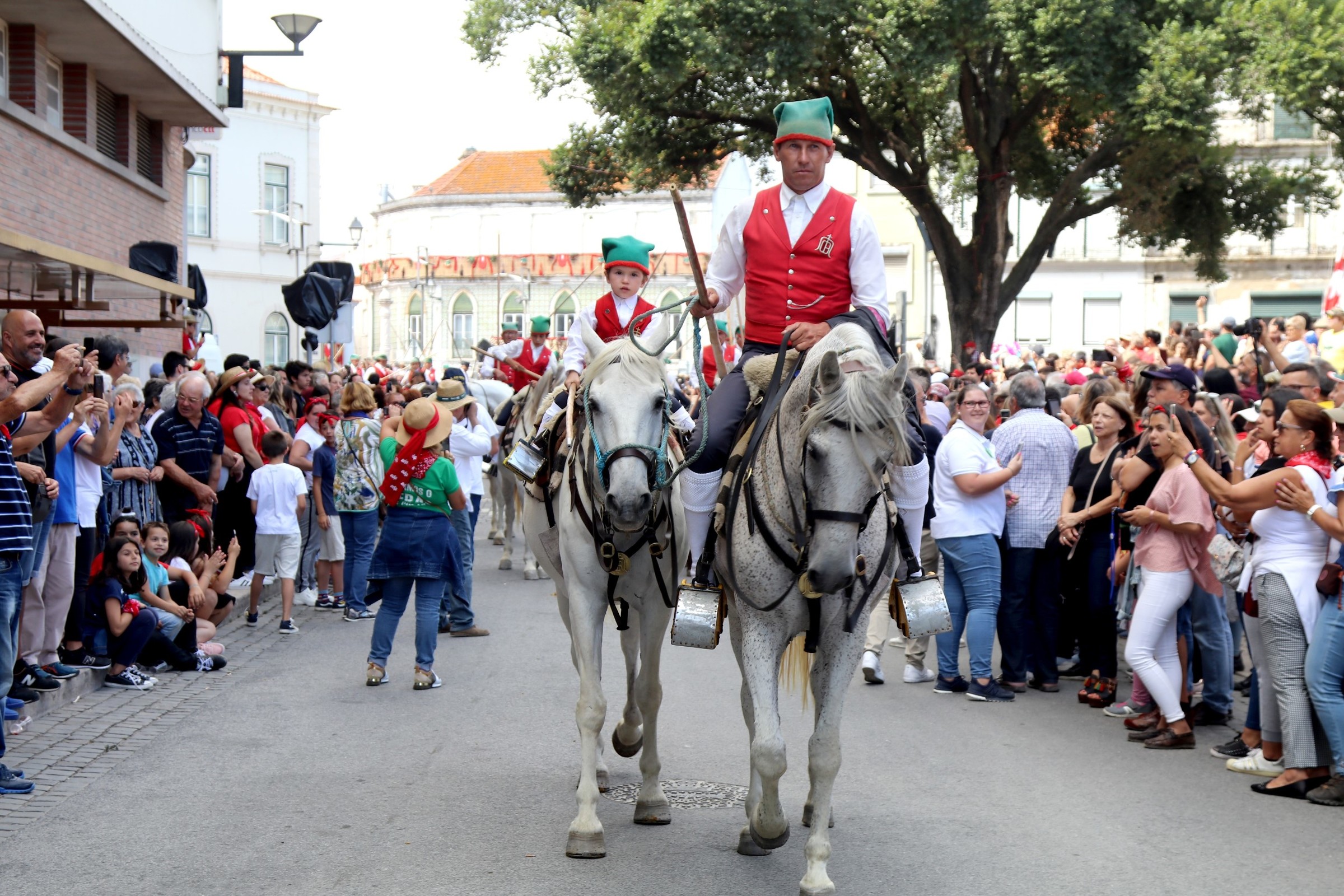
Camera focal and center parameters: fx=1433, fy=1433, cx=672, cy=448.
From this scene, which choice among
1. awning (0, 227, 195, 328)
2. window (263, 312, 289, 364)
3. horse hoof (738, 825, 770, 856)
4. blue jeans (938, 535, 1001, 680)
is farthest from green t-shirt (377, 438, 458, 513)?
window (263, 312, 289, 364)

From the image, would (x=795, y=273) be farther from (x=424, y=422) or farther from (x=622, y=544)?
(x=424, y=422)

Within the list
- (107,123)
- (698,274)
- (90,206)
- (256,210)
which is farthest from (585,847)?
(256,210)

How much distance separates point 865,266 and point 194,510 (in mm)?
7749

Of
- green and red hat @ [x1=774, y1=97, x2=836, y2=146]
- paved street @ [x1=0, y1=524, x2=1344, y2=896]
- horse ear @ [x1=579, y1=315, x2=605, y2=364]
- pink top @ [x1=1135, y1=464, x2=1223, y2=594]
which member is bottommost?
paved street @ [x1=0, y1=524, x2=1344, y2=896]

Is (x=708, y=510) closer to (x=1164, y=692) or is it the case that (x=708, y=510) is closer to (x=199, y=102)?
(x=1164, y=692)

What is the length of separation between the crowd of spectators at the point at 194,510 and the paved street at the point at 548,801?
0.49 m

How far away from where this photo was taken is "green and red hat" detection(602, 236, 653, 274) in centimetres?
831

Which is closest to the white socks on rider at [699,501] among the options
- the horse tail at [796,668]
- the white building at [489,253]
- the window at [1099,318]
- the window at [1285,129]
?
the horse tail at [796,668]

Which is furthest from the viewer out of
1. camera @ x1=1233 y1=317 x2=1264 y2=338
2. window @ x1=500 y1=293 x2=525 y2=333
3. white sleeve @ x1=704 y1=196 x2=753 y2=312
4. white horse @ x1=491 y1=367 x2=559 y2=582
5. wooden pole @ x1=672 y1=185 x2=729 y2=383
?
window @ x1=500 y1=293 x2=525 y2=333

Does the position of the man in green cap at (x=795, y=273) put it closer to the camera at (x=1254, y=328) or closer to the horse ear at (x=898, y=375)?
the horse ear at (x=898, y=375)

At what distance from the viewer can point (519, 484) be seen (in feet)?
49.8

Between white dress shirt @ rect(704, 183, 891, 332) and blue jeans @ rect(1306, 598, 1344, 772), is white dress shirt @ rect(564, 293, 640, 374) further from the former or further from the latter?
blue jeans @ rect(1306, 598, 1344, 772)

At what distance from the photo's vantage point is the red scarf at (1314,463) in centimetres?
773

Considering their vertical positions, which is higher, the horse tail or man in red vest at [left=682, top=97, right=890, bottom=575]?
man in red vest at [left=682, top=97, right=890, bottom=575]
